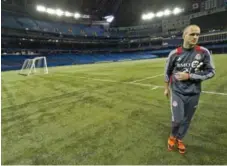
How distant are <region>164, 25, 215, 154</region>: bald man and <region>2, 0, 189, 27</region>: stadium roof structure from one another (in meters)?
48.9

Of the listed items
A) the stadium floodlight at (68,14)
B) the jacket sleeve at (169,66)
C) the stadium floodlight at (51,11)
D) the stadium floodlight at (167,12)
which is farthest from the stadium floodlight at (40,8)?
the jacket sleeve at (169,66)

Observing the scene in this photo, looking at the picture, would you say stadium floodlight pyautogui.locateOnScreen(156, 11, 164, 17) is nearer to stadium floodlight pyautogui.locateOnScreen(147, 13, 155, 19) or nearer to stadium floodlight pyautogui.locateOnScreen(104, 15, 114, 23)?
stadium floodlight pyautogui.locateOnScreen(147, 13, 155, 19)

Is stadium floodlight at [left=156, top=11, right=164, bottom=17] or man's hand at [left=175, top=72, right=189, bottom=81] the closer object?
man's hand at [left=175, top=72, right=189, bottom=81]

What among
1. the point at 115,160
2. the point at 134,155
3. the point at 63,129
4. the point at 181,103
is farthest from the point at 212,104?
the point at 63,129

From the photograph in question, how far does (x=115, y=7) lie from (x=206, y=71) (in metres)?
59.2

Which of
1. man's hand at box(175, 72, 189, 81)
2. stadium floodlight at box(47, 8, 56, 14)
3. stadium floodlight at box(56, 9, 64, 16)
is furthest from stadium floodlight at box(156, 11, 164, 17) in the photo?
man's hand at box(175, 72, 189, 81)

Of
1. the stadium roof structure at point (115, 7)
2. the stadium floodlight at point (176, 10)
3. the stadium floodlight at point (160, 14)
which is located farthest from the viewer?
the stadium floodlight at point (160, 14)

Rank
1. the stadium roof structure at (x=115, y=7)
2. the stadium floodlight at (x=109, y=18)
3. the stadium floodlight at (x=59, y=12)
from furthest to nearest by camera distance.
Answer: the stadium floodlight at (x=109, y=18)
the stadium floodlight at (x=59, y=12)
the stadium roof structure at (x=115, y=7)

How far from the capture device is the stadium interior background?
4047 centimetres

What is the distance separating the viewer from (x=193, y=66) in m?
2.44

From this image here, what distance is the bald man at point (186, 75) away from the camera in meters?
2.38

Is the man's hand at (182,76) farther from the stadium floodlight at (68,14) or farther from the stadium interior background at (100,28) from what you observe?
the stadium floodlight at (68,14)

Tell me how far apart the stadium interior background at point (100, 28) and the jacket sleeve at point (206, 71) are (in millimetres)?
34043

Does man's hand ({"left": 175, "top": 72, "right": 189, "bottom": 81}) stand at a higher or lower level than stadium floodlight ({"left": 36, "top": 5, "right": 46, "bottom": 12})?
lower
